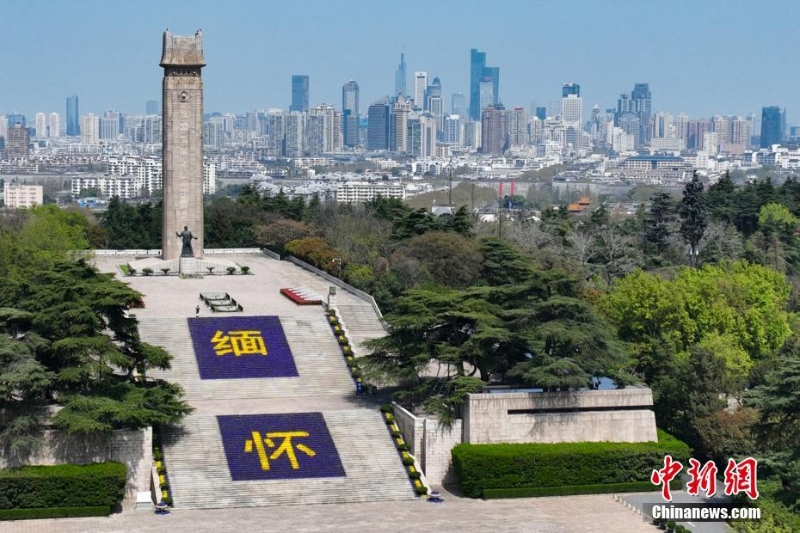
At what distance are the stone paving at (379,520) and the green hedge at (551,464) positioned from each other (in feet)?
3.16

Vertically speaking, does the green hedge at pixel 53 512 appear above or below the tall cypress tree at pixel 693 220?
below

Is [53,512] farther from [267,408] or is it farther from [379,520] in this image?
[379,520]

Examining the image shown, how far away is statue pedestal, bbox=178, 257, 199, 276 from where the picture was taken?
209ft

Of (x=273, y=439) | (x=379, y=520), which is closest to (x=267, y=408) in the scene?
(x=273, y=439)

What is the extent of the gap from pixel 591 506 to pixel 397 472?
5.38 metres

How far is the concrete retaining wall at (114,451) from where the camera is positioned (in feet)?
138

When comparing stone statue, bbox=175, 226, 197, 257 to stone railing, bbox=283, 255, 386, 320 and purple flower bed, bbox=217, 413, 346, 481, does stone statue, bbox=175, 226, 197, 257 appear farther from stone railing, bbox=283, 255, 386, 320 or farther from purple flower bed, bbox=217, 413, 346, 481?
purple flower bed, bbox=217, 413, 346, 481

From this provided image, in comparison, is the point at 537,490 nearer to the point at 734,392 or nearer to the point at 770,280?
the point at 734,392

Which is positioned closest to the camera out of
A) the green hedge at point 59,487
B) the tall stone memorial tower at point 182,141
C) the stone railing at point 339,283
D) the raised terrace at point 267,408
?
the green hedge at point 59,487

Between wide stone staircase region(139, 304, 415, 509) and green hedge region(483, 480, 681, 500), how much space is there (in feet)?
8.18

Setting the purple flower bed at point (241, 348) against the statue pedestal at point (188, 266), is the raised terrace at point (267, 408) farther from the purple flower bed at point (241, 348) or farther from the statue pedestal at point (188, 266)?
the statue pedestal at point (188, 266)

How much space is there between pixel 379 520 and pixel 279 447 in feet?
16.7

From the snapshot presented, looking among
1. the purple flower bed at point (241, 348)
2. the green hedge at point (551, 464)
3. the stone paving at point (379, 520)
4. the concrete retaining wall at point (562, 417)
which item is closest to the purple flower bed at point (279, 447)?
the stone paving at point (379, 520)

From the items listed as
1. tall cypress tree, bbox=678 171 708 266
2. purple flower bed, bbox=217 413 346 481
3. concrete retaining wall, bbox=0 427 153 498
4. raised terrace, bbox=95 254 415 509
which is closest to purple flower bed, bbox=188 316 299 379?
raised terrace, bbox=95 254 415 509
